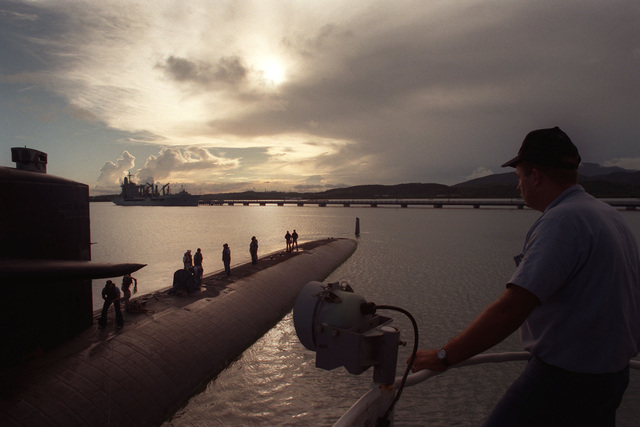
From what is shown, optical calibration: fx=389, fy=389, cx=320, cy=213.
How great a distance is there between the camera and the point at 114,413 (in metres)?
7.64

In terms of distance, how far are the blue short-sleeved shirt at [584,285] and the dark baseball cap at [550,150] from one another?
1.16 feet

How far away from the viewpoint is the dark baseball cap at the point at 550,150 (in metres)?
2.63

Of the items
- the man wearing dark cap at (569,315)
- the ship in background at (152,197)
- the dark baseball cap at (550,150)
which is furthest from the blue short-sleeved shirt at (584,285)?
the ship in background at (152,197)

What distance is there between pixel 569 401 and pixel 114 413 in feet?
26.6

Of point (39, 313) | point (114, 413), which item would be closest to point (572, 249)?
point (114, 413)

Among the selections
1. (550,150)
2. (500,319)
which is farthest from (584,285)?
(550,150)

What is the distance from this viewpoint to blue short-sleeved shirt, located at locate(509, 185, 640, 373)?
228cm

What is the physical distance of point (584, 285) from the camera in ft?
7.59

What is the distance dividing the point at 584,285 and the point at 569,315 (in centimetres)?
20

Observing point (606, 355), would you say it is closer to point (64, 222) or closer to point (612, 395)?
point (612, 395)

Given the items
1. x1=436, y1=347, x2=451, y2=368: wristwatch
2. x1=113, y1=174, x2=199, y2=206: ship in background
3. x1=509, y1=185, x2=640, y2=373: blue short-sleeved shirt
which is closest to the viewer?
x1=509, y1=185, x2=640, y2=373: blue short-sleeved shirt

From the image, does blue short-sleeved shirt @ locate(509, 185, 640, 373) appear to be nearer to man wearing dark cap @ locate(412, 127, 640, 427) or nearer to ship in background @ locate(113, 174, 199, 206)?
man wearing dark cap @ locate(412, 127, 640, 427)

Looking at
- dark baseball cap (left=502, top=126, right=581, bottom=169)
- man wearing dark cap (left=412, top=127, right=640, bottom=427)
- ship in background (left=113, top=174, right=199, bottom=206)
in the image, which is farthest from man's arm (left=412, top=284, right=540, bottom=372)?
ship in background (left=113, top=174, right=199, bottom=206)

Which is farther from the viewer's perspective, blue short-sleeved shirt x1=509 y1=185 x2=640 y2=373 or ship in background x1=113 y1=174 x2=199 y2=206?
ship in background x1=113 y1=174 x2=199 y2=206
